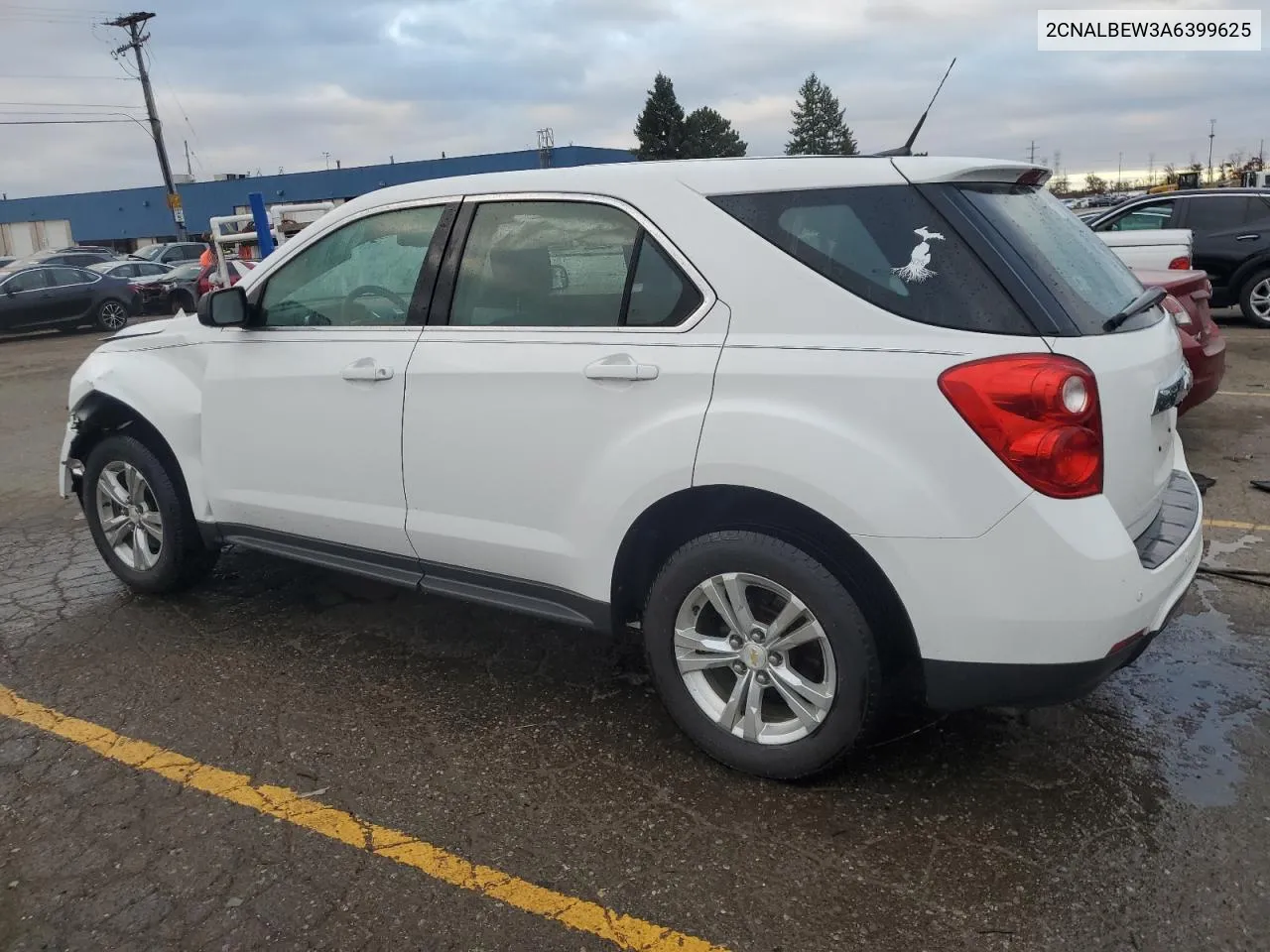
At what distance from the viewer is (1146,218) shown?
477 inches

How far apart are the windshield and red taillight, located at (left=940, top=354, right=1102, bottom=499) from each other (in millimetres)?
196

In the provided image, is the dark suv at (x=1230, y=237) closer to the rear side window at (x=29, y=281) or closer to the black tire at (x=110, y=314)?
the black tire at (x=110, y=314)

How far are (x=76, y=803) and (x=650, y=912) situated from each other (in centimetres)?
183

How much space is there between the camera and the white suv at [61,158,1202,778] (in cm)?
244

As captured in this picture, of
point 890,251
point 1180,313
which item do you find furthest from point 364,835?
point 1180,313

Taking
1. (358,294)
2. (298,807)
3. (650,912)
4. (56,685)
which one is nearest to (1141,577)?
(650,912)

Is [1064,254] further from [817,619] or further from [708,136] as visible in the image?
[708,136]

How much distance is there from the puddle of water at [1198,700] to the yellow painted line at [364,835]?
1.59 meters

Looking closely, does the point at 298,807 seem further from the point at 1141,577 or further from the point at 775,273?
the point at 1141,577

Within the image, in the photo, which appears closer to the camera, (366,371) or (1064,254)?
(1064,254)

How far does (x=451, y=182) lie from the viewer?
3.56 m

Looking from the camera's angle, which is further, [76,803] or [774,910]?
[76,803]

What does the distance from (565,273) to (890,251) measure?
106 centimetres

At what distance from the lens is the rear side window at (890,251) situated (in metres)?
2.50
